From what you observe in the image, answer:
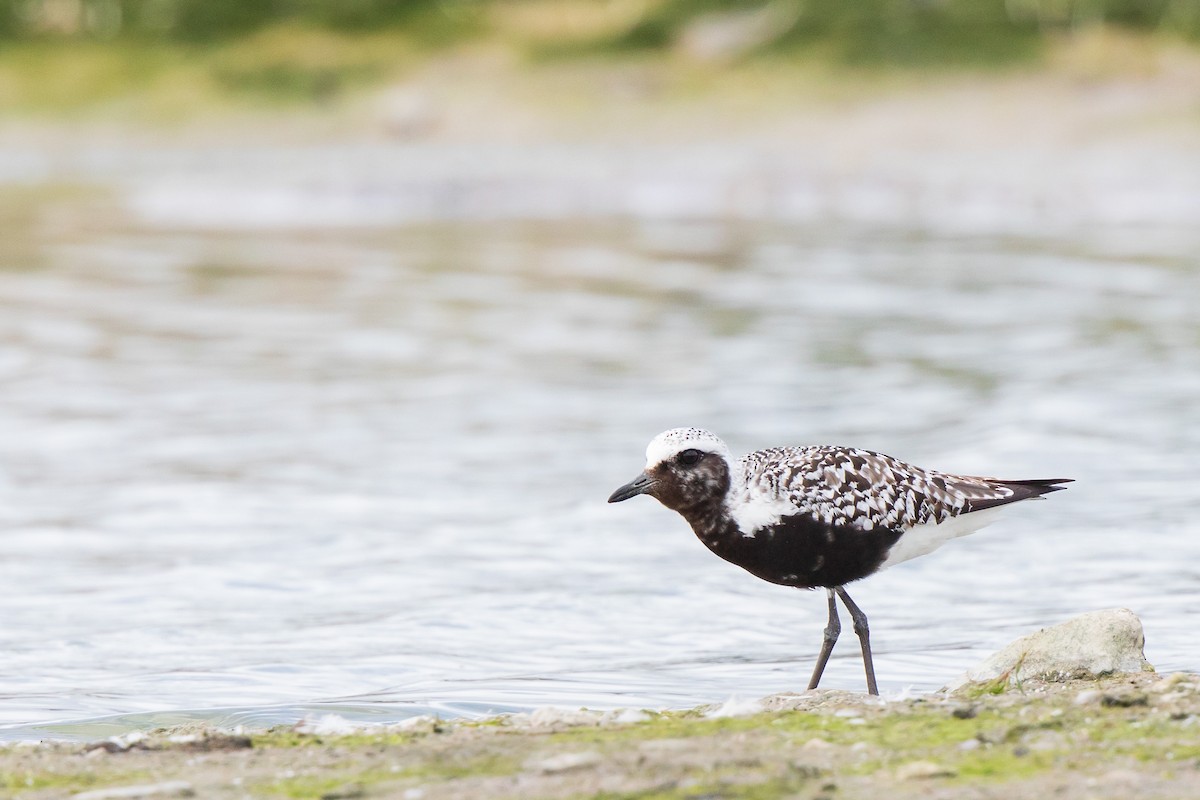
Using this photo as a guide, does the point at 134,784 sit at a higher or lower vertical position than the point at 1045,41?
lower

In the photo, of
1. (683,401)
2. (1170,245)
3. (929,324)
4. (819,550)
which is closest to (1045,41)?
(1170,245)

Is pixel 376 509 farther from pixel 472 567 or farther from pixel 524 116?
pixel 524 116

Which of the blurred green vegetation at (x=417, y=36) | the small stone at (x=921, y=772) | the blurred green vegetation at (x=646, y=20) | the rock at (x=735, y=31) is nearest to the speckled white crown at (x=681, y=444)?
the small stone at (x=921, y=772)

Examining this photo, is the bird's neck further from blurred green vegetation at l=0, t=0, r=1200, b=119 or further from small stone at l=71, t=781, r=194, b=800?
blurred green vegetation at l=0, t=0, r=1200, b=119

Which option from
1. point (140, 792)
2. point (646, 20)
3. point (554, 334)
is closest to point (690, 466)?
point (140, 792)

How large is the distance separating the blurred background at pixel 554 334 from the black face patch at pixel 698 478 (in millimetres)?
864

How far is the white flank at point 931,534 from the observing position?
7.08m

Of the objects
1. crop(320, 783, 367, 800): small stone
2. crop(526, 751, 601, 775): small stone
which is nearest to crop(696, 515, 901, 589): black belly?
crop(526, 751, 601, 775): small stone

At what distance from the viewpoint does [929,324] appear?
16.9 metres

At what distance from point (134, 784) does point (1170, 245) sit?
19205mm

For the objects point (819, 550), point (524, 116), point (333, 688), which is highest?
point (524, 116)

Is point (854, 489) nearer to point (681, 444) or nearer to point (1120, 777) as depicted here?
point (681, 444)

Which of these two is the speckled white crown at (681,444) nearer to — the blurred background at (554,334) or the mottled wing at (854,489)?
the mottled wing at (854,489)

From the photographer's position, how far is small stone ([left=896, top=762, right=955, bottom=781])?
15.8 ft
